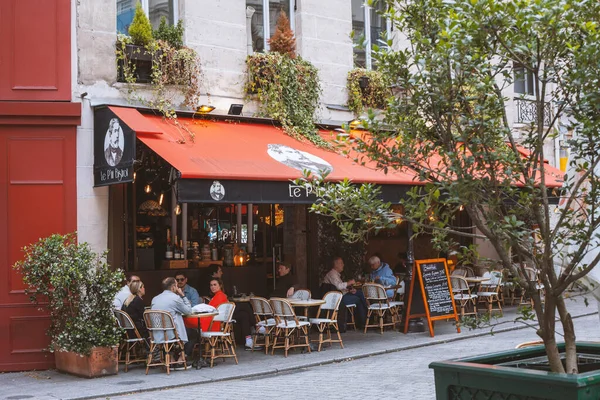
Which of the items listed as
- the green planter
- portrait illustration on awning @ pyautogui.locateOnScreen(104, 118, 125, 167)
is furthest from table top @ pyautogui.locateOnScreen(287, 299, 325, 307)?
the green planter

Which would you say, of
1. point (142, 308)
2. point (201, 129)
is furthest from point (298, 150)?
point (142, 308)

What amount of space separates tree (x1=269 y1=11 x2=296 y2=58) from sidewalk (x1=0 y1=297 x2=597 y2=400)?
5.17m

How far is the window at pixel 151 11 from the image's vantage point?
12.8 metres

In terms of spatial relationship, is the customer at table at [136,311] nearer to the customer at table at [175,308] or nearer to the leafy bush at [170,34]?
the customer at table at [175,308]

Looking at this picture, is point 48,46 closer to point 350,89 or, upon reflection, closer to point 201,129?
point 201,129

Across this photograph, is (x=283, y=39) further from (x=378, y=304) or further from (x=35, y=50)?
(x=378, y=304)

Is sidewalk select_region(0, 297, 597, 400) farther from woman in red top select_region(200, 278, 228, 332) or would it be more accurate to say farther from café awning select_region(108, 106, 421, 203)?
café awning select_region(108, 106, 421, 203)

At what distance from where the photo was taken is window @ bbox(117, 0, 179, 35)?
42.0 feet

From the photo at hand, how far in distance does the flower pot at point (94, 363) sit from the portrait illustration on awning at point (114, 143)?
2.58 meters

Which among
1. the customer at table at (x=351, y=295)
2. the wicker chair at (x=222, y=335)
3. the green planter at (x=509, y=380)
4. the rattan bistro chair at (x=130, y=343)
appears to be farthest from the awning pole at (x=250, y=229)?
the green planter at (x=509, y=380)

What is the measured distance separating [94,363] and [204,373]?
144 centimetres

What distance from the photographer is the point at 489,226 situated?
4.64m

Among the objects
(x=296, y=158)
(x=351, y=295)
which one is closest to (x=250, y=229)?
(x=351, y=295)

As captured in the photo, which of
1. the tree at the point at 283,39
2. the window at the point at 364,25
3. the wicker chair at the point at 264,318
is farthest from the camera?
the window at the point at 364,25
